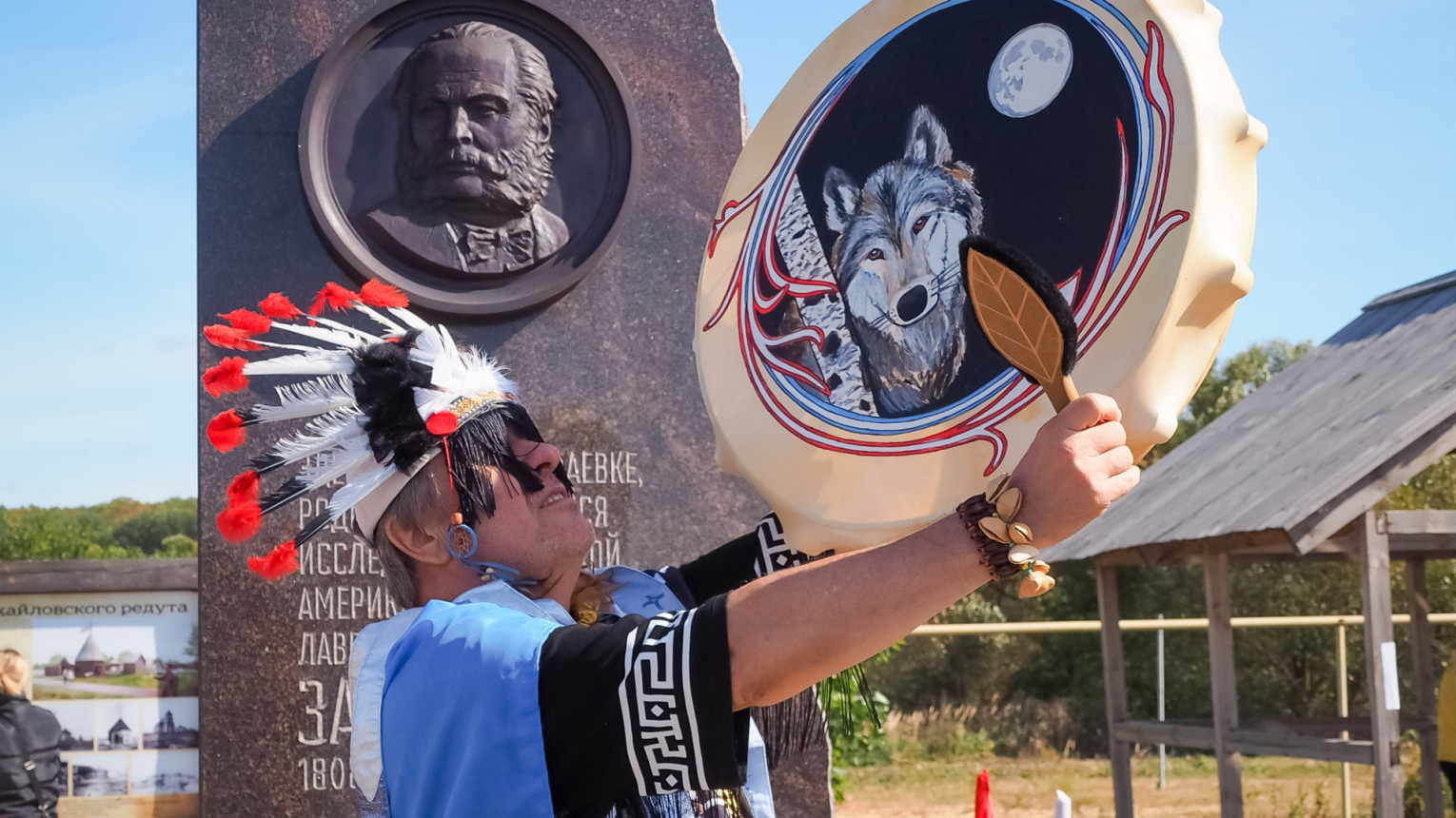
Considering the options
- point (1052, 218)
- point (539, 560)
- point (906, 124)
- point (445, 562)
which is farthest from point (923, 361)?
point (445, 562)

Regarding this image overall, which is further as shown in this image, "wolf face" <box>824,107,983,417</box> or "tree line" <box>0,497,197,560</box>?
"tree line" <box>0,497,197,560</box>

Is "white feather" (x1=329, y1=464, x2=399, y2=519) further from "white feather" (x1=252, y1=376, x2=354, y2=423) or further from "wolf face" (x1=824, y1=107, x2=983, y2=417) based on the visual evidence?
"wolf face" (x1=824, y1=107, x2=983, y2=417)

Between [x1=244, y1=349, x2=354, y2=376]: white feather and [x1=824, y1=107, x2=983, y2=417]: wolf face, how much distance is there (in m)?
0.71

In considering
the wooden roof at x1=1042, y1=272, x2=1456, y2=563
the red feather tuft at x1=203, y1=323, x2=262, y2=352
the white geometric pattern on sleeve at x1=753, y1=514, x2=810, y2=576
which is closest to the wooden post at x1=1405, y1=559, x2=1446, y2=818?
the wooden roof at x1=1042, y1=272, x2=1456, y2=563

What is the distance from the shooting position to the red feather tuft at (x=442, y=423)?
1.65 metres

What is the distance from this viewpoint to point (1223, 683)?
7129mm

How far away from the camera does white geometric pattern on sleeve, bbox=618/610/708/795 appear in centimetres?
123

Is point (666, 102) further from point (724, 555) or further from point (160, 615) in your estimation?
point (160, 615)

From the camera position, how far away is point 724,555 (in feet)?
7.39

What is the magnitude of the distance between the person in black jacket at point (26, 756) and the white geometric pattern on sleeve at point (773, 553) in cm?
351

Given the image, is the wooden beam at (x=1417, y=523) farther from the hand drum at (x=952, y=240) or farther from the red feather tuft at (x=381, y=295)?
the red feather tuft at (x=381, y=295)

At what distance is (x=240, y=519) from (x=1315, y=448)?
621 centimetres

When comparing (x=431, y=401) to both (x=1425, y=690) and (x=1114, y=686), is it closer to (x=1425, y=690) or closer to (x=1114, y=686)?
(x=1114, y=686)

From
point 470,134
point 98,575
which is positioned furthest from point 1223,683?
point 98,575
